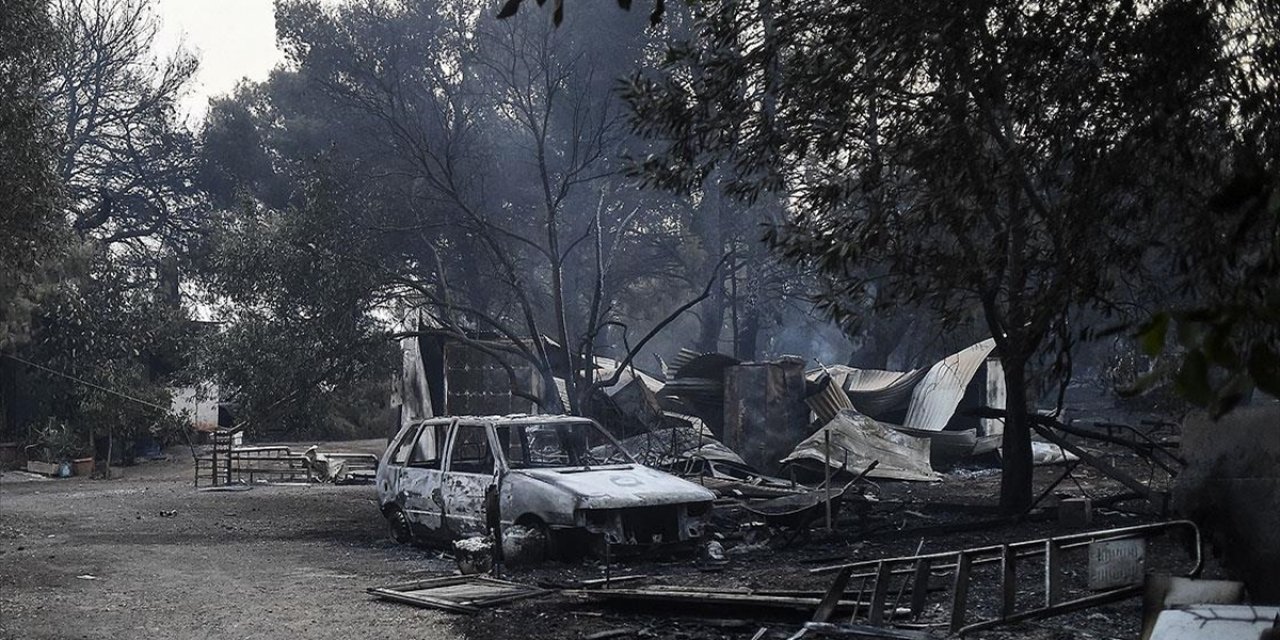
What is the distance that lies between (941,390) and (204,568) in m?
20.0

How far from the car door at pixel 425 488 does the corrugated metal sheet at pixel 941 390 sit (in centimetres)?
1606

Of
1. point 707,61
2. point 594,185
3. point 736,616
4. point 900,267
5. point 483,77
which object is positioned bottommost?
point 736,616

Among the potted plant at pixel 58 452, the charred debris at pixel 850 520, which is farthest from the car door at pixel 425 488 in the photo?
the potted plant at pixel 58 452

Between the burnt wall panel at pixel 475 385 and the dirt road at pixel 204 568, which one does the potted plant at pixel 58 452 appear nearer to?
the dirt road at pixel 204 568

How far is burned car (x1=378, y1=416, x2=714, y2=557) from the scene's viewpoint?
462 inches

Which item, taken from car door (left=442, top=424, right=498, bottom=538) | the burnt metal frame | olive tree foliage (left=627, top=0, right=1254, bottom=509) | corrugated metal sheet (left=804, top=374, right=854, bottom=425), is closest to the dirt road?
the burnt metal frame

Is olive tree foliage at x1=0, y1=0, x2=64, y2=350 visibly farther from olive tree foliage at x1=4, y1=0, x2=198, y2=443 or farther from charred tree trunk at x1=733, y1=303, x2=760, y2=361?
charred tree trunk at x1=733, y1=303, x2=760, y2=361

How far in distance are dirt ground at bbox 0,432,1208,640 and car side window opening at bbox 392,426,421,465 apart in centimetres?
97

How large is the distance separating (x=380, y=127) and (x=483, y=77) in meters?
5.86

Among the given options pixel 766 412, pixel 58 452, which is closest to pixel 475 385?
pixel 766 412

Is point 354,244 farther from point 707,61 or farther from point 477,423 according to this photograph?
point 707,61

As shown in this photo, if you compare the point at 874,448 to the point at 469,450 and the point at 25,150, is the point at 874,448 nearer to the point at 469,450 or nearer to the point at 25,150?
the point at 469,450

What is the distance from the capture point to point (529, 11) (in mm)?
38656

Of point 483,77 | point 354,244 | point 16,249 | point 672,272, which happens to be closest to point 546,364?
point 354,244
